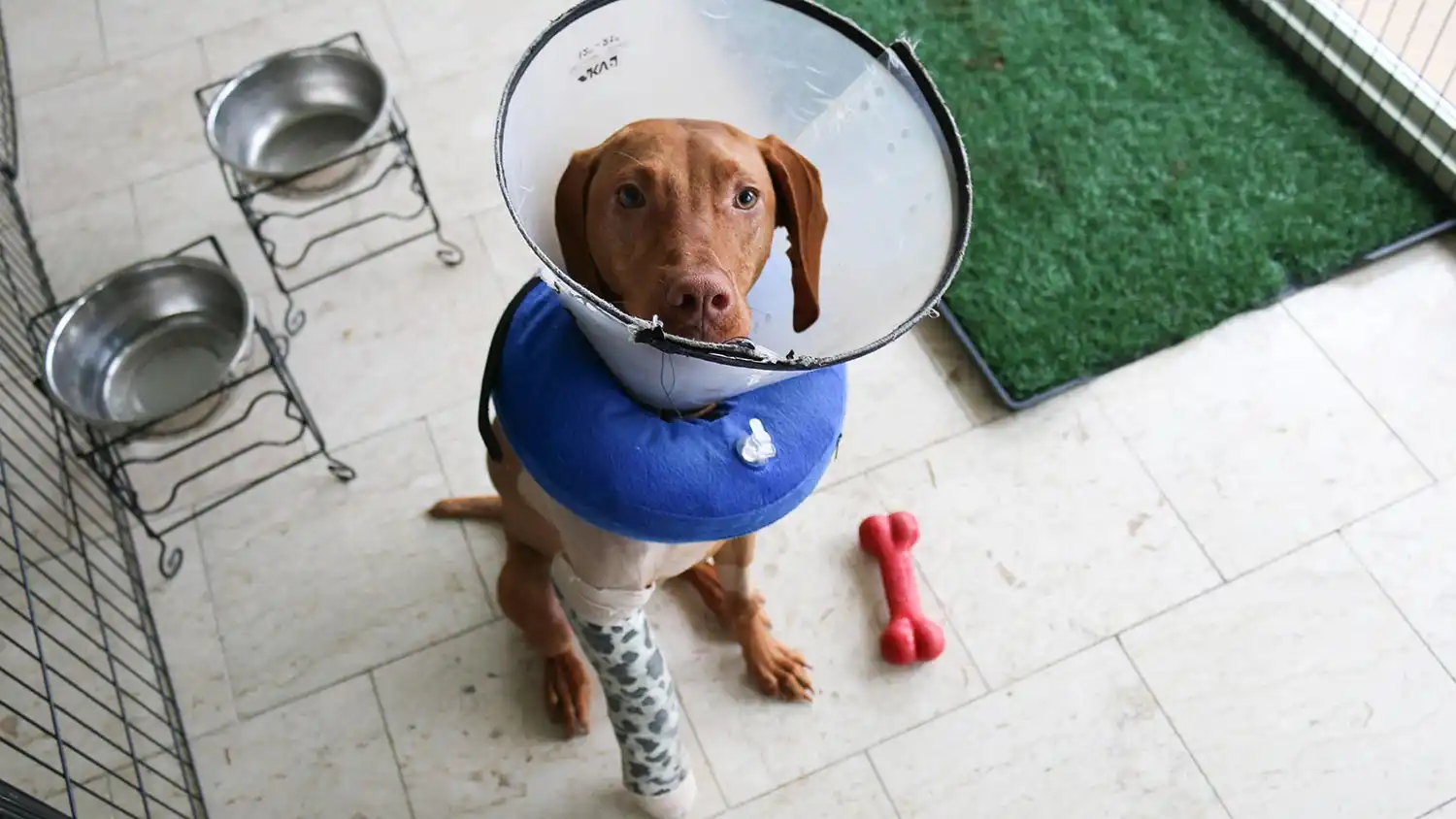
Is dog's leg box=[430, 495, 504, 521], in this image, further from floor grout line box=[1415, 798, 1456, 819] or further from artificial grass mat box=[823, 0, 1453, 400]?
floor grout line box=[1415, 798, 1456, 819]

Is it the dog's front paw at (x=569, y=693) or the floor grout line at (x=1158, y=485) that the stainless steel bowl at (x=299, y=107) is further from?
the floor grout line at (x=1158, y=485)

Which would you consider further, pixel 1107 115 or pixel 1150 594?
pixel 1107 115

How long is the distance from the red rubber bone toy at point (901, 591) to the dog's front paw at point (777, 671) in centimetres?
14

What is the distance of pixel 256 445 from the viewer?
1936 millimetres

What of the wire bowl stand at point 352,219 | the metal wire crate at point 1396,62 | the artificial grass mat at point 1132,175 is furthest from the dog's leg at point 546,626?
the metal wire crate at point 1396,62

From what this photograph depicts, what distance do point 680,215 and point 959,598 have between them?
41.1 inches

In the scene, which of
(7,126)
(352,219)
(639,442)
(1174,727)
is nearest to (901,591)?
(1174,727)

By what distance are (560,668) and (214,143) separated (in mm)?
1023

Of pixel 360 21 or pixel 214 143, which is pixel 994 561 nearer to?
pixel 214 143

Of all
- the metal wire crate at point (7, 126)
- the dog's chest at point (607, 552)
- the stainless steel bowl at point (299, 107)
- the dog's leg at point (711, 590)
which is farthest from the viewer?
the metal wire crate at point (7, 126)

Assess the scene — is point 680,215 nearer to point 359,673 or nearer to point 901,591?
point 901,591

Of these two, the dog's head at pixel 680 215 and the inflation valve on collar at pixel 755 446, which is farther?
the inflation valve on collar at pixel 755 446

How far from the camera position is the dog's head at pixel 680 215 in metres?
1.01

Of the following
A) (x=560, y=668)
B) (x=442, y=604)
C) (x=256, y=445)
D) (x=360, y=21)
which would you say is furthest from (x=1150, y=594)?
(x=360, y=21)
